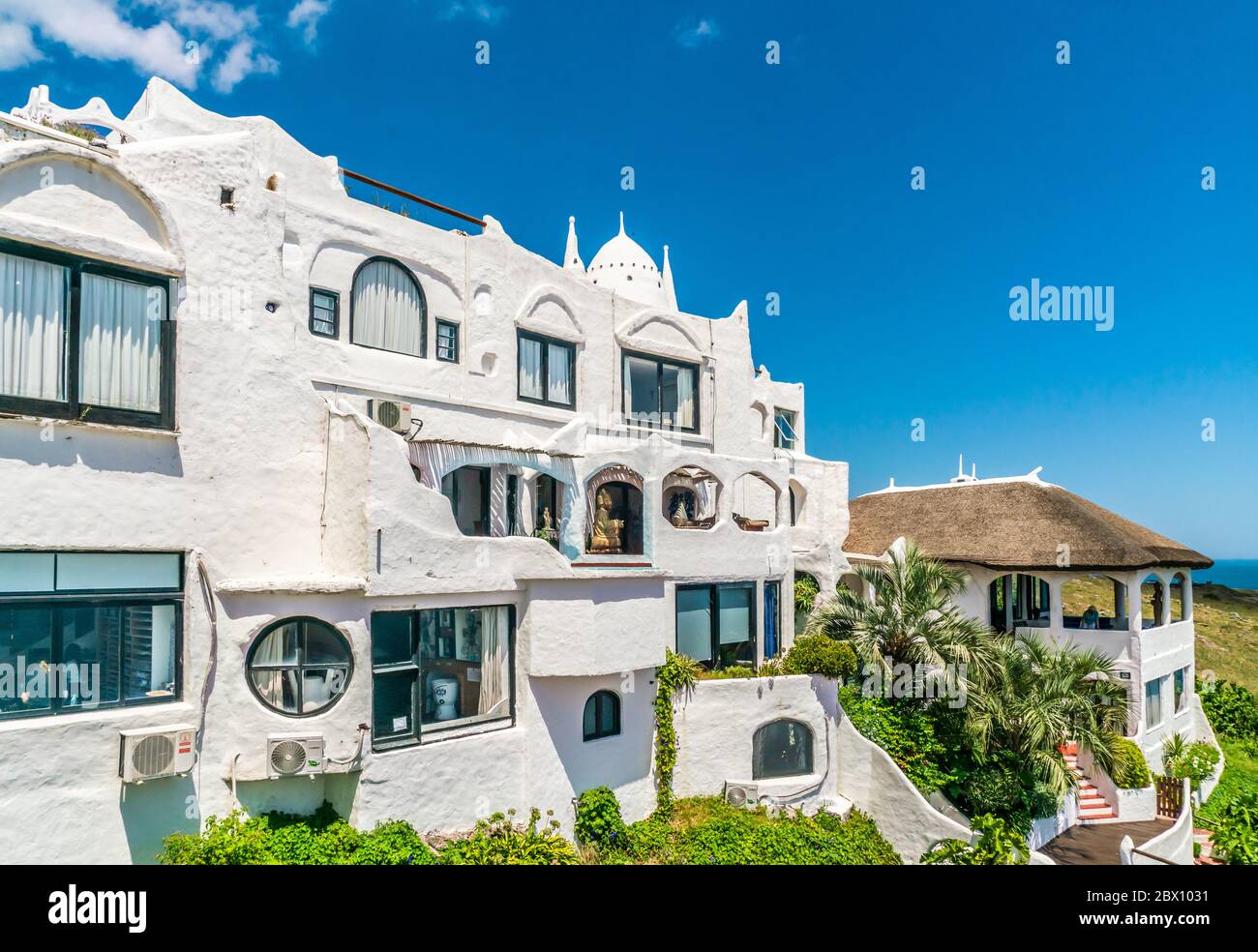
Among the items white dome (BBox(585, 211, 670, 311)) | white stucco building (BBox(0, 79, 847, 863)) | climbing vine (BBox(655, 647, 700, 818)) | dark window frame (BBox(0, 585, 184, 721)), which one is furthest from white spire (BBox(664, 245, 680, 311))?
dark window frame (BBox(0, 585, 184, 721))

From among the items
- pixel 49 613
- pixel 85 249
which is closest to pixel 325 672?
pixel 49 613

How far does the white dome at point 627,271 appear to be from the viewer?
28.7 metres

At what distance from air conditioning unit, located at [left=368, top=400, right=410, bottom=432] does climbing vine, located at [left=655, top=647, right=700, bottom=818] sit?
25.9 feet

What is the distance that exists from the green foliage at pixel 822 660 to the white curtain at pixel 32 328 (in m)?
16.8

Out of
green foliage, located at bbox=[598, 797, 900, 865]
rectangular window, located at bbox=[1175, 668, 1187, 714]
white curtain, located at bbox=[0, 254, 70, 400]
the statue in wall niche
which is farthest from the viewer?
rectangular window, located at bbox=[1175, 668, 1187, 714]

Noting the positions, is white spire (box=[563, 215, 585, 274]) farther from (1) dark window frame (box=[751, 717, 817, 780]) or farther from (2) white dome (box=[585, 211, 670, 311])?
(1) dark window frame (box=[751, 717, 817, 780])

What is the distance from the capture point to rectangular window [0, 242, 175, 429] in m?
11.9

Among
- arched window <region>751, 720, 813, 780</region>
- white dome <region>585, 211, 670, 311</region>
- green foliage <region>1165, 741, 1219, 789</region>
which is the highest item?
white dome <region>585, 211, 670, 311</region>

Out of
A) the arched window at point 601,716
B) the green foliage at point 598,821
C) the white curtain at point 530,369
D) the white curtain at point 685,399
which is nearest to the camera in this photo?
the green foliage at point 598,821

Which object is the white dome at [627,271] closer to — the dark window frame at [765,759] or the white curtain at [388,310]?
the white curtain at [388,310]

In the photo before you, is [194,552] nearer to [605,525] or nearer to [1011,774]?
[605,525]

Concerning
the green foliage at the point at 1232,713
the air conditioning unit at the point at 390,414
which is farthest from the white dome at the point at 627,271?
the green foliage at the point at 1232,713

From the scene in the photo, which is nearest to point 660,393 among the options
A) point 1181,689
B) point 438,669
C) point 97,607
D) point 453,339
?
point 453,339
